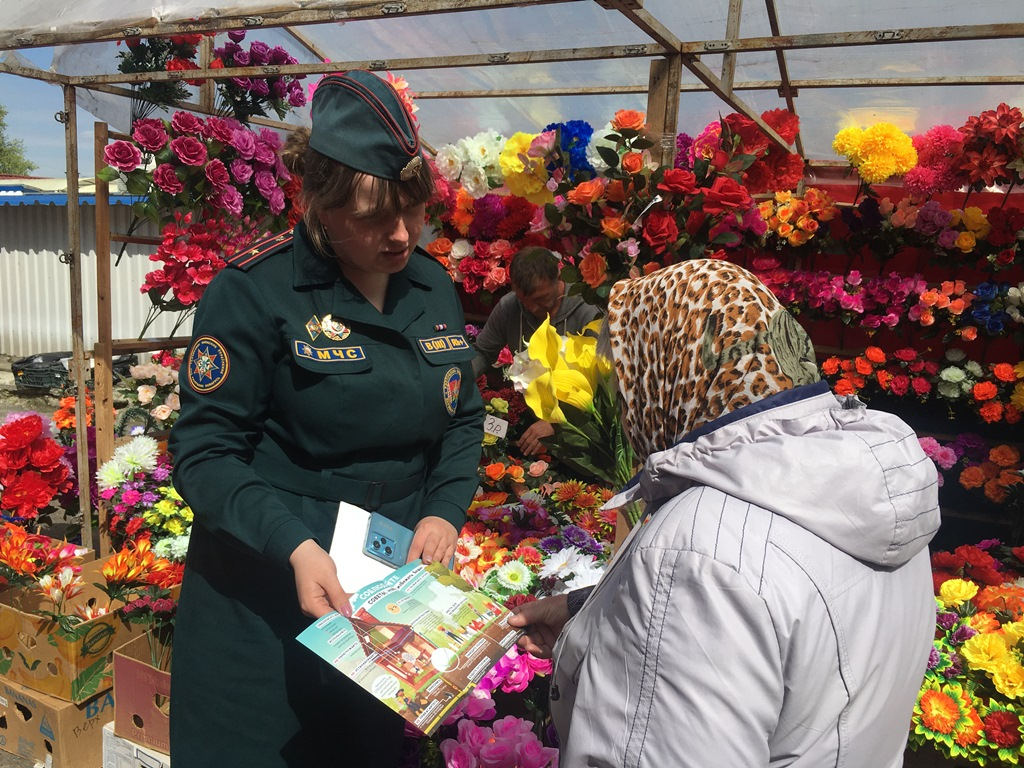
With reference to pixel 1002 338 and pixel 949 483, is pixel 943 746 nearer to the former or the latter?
pixel 949 483

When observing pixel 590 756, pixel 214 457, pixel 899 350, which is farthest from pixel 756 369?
pixel 899 350

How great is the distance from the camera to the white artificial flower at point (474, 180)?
3.43 metres

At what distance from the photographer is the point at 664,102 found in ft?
6.42

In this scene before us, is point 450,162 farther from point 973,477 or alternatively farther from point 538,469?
point 973,477

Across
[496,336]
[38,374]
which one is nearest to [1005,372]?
[496,336]

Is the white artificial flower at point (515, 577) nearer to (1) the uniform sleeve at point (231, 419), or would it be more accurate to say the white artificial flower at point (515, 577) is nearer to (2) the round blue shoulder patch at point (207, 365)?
(1) the uniform sleeve at point (231, 419)

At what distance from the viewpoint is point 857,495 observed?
2.64 ft

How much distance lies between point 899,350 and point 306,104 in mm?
2725

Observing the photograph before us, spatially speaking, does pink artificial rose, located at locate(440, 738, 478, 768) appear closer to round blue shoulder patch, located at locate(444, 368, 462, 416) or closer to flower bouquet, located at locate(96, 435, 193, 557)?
round blue shoulder patch, located at locate(444, 368, 462, 416)

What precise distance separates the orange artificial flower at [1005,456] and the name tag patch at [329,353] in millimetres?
2681

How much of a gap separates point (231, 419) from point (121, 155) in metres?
2.14

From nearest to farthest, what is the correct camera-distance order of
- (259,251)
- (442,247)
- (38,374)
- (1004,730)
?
(259,251) → (1004,730) → (442,247) → (38,374)

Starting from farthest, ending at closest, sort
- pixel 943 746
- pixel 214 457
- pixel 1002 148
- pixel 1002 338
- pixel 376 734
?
pixel 1002 338 < pixel 1002 148 < pixel 943 746 < pixel 376 734 < pixel 214 457

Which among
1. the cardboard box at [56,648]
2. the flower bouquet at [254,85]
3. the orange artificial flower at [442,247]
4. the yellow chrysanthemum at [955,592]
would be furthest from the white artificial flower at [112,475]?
the yellow chrysanthemum at [955,592]
